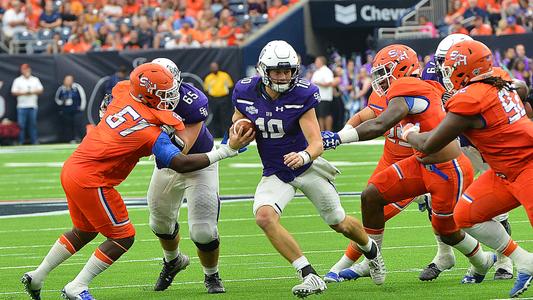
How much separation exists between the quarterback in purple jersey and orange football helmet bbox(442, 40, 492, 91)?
3.35ft

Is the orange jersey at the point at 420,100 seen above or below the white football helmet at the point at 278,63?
below

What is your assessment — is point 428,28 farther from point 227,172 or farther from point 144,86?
point 144,86

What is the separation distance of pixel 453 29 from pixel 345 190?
9.89 m

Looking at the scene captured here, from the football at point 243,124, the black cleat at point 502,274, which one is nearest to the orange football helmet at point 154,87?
the football at point 243,124

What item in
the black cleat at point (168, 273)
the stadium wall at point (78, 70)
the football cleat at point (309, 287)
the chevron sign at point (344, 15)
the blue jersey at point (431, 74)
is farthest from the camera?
the chevron sign at point (344, 15)

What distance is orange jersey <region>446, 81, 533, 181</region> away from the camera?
6.88 m

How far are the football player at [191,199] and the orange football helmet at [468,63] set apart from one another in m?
1.90

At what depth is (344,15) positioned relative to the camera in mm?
26172

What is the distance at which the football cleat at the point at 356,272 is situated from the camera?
27.5 ft

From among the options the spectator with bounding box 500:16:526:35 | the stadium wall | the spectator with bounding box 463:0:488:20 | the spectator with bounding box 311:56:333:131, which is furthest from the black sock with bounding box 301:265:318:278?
the spectator with bounding box 463:0:488:20

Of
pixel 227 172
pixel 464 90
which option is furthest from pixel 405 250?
pixel 227 172

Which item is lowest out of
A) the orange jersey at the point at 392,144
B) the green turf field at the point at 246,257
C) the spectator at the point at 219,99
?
the spectator at the point at 219,99

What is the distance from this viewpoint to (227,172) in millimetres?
17266

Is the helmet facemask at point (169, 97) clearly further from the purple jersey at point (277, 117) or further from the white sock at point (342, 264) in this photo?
the white sock at point (342, 264)
